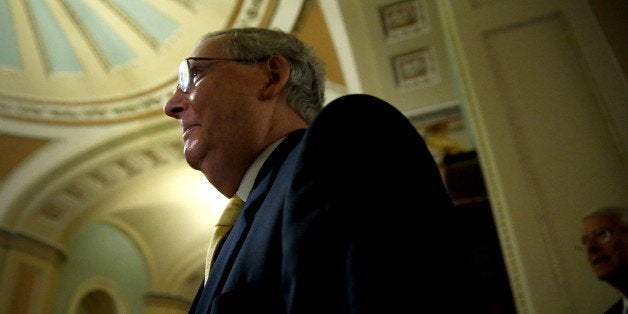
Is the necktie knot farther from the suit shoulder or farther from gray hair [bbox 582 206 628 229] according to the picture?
gray hair [bbox 582 206 628 229]

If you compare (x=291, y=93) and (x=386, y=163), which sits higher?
(x=291, y=93)

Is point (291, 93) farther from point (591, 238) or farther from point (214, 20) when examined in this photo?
point (214, 20)

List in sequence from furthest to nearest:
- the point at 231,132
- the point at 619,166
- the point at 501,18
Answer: the point at 501,18, the point at 619,166, the point at 231,132

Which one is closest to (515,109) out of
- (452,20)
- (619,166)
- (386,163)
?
(619,166)

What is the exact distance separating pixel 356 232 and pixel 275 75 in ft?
2.12

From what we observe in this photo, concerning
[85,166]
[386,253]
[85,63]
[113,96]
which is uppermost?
[85,63]

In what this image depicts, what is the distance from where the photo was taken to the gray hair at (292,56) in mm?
1077

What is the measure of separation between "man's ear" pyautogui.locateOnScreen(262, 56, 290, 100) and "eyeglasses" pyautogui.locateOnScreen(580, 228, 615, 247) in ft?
3.70

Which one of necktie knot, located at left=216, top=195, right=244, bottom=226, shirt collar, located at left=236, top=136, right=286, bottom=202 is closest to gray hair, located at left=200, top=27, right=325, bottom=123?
shirt collar, located at left=236, top=136, right=286, bottom=202

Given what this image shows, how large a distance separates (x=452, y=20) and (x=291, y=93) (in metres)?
1.66

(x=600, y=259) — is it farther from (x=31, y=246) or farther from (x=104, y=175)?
(x=31, y=246)

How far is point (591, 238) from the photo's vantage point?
4.97ft

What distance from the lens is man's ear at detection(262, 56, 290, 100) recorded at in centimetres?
103

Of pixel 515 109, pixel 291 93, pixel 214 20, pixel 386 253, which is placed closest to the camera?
pixel 386 253
